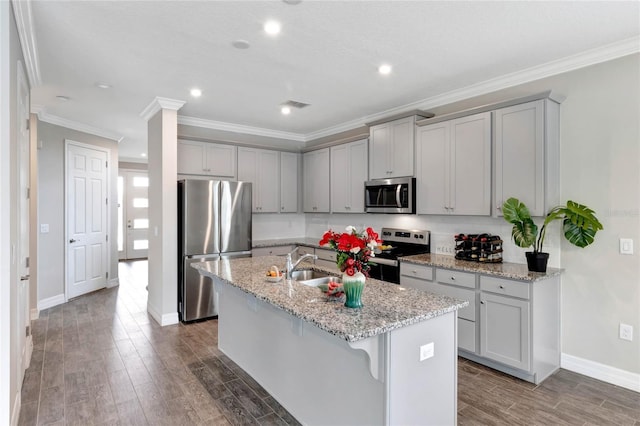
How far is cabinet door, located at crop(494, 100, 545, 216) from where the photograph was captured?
10.1ft

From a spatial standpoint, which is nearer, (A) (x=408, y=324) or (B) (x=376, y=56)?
(A) (x=408, y=324)

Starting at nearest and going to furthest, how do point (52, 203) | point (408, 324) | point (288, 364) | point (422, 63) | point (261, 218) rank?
1. point (408, 324)
2. point (288, 364)
3. point (422, 63)
4. point (52, 203)
5. point (261, 218)

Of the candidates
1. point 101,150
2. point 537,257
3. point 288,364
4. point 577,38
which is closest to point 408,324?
point 288,364

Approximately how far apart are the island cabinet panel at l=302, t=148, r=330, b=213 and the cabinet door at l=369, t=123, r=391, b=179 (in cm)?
101

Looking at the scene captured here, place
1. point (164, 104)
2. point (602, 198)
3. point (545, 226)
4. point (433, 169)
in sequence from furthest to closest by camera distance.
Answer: point (164, 104), point (433, 169), point (545, 226), point (602, 198)

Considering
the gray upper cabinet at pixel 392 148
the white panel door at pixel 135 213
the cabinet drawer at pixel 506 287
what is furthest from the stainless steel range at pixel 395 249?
the white panel door at pixel 135 213

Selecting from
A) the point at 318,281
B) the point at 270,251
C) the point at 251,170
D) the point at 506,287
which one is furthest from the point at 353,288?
the point at 251,170

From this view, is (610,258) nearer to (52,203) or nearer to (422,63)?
(422,63)

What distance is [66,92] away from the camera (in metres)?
3.93

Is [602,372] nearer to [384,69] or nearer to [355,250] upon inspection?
[355,250]

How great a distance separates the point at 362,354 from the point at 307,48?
226 cm

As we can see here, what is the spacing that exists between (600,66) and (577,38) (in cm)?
46

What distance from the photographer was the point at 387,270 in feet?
13.1

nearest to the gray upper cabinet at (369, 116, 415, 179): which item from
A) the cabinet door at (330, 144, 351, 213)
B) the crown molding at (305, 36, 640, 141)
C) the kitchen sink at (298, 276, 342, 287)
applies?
the crown molding at (305, 36, 640, 141)
